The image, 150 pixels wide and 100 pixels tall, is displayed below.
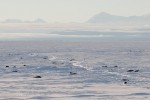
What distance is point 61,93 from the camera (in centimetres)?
3172

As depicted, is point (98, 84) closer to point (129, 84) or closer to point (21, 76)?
point (129, 84)

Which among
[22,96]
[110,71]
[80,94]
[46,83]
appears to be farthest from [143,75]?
[22,96]

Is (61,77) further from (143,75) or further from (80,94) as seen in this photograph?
(80,94)

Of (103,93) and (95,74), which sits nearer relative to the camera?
(103,93)

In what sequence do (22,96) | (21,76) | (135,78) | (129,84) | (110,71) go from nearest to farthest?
1. (22,96)
2. (129,84)
3. (135,78)
4. (21,76)
5. (110,71)

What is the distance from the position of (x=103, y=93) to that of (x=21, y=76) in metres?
14.7

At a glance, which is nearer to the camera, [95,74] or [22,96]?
[22,96]

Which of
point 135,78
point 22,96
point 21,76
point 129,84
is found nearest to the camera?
point 22,96

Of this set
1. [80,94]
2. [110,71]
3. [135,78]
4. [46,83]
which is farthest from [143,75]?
[80,94]

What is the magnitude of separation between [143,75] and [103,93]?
12.8m

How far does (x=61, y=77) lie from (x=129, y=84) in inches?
352

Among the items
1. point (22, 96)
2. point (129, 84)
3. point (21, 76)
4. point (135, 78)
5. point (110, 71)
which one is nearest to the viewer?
point (22, 96)

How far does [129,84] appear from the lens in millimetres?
36531

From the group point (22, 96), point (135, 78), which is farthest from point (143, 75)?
point (22, 96)
